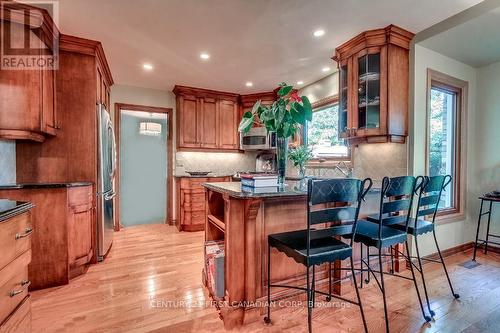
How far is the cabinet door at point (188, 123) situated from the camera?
4621 millimetres

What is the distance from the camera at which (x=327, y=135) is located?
399 cm

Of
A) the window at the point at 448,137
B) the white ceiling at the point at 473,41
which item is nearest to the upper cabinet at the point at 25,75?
the white ceiling at the point at 473,41

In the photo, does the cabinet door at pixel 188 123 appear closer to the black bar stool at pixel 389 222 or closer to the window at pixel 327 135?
the window at pixel 327 135

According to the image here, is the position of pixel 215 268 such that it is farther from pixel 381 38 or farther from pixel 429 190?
pixel 381 38

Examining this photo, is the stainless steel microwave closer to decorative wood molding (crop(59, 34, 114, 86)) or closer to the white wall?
the white wall

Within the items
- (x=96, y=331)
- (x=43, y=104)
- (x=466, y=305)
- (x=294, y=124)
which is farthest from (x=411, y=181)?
(x=43, y=104)

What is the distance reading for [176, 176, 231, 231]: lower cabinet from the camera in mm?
4328

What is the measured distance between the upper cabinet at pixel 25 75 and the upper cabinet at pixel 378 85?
3240 mm

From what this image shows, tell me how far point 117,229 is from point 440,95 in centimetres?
536

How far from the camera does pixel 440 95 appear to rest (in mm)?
3119

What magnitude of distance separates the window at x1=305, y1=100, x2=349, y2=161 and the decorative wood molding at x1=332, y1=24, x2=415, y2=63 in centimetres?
102

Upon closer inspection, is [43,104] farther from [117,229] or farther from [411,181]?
[411,181]

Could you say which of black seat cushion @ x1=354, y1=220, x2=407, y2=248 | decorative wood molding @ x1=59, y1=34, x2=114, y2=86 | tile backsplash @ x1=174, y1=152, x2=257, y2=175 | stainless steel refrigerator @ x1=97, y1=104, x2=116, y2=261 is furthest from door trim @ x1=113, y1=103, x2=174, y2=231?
black seat cushion @ x1=354, y1=220, x2=407, y2=248

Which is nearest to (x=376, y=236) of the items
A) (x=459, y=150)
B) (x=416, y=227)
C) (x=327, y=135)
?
(x=416, y=227)
